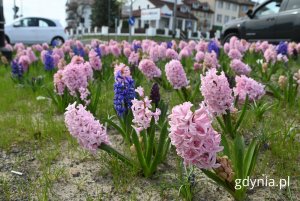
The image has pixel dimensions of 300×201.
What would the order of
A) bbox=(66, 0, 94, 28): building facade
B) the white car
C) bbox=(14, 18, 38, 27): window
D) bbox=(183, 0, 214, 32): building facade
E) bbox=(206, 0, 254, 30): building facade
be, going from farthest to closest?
bbox=(66, 0, 94, 28): building facade, bbox=(206, 0, 254, 30): building facade, bbox=(183, 0, 214, 32): building facade, bbox=(14, 18, 38, 27): window, the white car

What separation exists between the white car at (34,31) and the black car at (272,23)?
38.5 feet

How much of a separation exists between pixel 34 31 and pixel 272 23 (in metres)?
14.0

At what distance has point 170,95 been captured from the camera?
192 inches

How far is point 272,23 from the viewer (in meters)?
9.57

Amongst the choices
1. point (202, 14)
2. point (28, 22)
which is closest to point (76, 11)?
point (202, 14)

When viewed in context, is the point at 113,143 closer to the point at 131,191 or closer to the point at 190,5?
the point at 131,191

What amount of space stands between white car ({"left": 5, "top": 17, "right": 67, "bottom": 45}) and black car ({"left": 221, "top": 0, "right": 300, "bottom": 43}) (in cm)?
1173

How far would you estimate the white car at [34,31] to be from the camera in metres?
19.2

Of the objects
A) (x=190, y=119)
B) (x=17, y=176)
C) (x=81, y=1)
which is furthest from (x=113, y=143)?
(x=81, y=1)

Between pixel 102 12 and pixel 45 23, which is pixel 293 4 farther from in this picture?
pixel 102 12

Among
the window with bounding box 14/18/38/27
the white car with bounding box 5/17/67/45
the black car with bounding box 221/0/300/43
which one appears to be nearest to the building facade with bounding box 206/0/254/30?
the white car with bounding box 5/17/67/45

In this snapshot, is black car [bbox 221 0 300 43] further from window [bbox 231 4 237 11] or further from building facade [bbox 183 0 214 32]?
window [bbox 231 4 237 11]

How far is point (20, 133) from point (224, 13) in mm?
82916

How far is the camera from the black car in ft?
29.5
